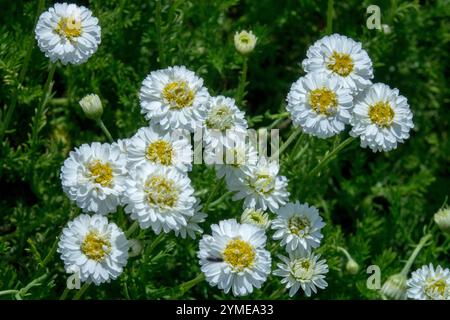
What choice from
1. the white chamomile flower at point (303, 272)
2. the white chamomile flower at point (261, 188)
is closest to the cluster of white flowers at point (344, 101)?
the white chamomile flower at point (261, 188)

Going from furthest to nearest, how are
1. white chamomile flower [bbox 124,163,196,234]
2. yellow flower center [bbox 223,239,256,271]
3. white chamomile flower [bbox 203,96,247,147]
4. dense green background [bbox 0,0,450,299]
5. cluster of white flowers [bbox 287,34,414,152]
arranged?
dense green background [bbox 0,0,450,299] < cluster of white flowers [bbox 287,34,414,152] < white chamomile flower [bbox 203,96,247,147] < yellow flower center [bbox 223,239,256,271] < white chamomile flower [bbox 124,163,196,234]

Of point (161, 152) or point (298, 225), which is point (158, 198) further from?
point (298, 225)

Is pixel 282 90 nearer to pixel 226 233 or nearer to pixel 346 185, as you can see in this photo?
pixel 346 185

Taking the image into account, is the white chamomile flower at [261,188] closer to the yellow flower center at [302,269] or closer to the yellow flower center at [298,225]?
the yellow flower center at [298,225]

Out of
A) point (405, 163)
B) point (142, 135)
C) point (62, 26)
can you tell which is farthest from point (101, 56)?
point (405, 163)

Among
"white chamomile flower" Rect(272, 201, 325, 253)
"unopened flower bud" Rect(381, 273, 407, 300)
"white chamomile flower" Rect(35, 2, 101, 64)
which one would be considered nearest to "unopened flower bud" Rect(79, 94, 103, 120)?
"white chamomile flower" Rect(35, 2, 101, 64)

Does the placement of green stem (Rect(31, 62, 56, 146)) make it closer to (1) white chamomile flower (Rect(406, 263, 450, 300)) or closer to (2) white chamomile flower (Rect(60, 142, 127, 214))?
(2) white chamomile flower (Rect(60, 142, 127, 214))
